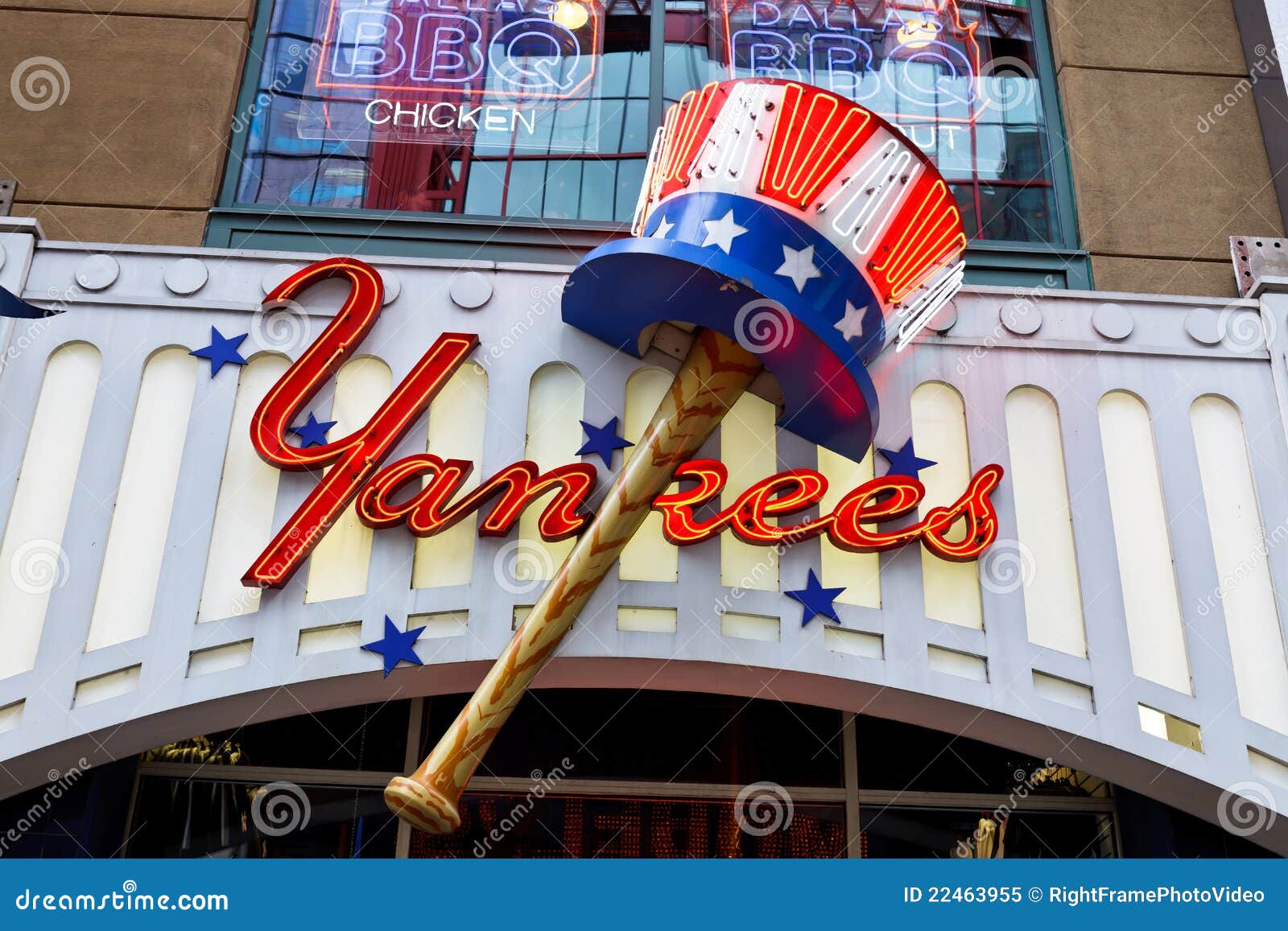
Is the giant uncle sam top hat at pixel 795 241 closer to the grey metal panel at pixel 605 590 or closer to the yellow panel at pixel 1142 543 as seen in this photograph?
the grey metal panel at pixel 605 590

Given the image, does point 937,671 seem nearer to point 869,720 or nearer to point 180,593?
point 869,720

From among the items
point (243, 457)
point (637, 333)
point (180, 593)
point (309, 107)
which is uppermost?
point (309, 107)

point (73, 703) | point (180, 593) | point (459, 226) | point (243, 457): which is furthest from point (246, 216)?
point (73, 703)

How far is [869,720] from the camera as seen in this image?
7.25 meters

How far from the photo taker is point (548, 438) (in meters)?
6.30

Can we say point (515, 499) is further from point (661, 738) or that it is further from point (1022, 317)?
point (1022, 317)

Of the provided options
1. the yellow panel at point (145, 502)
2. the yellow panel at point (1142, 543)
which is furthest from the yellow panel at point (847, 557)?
the yellow panel at point (145, 502)

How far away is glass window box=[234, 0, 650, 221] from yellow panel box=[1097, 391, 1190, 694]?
3.20 m

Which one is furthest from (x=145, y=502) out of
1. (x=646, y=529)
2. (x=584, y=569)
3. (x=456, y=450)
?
(x=646, y=529)

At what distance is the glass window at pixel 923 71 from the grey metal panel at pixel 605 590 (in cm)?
149

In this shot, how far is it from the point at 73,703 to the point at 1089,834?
18.4 ft

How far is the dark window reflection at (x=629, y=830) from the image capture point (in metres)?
6.84

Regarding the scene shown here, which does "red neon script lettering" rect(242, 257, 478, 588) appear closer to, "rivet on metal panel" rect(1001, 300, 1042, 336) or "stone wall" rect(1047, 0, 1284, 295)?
"rivet on metal panel" rect(1001, 300, 1042, 336)

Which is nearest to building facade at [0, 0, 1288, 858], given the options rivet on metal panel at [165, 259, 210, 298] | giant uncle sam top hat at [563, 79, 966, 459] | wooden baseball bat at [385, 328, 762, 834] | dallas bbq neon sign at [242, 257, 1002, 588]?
rivet on metal panel at [165, 259, 210, 298]
